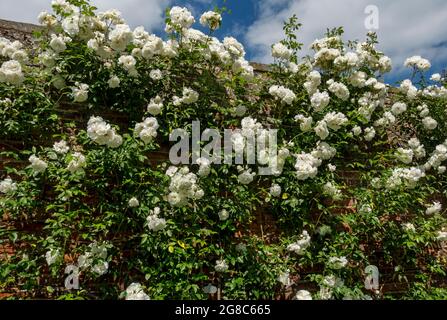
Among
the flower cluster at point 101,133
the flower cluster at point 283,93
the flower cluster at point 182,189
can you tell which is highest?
the flower cluster at point 283,93

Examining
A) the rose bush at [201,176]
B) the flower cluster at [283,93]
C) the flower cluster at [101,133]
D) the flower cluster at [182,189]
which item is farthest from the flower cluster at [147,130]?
the flower cluster at [283,93]

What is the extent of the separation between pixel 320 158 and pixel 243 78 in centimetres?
97

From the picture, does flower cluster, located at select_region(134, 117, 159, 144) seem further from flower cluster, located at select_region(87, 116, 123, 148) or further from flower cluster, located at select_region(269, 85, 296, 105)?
flower cluster, located at select_region(269, 85, 296, 105)

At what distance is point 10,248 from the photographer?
2.83 metres

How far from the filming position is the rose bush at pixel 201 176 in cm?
292

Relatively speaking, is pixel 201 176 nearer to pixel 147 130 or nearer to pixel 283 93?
pixel 147 130

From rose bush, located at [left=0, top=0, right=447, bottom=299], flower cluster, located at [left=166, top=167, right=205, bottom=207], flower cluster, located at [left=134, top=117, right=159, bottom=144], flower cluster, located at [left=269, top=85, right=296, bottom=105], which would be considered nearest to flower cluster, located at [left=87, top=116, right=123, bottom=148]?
rose bush, located at [left=0, top=0, right=447, bottom=299]

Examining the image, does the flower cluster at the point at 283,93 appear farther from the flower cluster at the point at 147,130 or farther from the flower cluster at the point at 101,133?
the flower cluster at the point at 101,133

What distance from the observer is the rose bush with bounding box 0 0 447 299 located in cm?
292

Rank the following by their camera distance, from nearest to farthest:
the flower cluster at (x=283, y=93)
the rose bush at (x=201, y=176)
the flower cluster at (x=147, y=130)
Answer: the rose bush at (x=201, y=176) < the flower cluster at (x=147, y=130) < the flower cluster at (x=283, y=93)

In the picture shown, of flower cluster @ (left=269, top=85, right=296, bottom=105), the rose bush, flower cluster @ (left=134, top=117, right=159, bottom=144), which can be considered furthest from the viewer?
flower cluster @ (left=269, top=85, right=296, bottom=105)

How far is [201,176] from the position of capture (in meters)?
3.26
